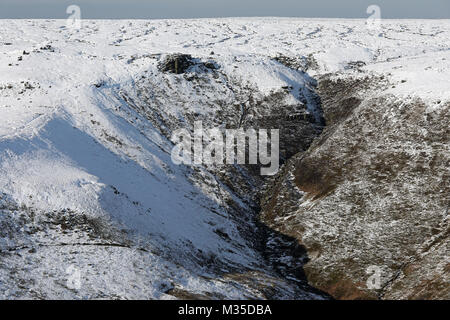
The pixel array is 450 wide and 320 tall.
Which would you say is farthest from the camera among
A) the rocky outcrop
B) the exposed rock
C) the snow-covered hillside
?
the exposed rock

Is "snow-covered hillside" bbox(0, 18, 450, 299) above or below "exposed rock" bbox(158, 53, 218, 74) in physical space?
below

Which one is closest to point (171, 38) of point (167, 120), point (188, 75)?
point (188, 75)

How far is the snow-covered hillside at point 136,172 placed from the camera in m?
33.6

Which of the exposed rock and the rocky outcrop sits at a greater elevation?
the exposed rock

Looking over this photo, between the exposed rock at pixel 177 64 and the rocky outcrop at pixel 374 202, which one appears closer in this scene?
the rocky outcrop at pixel 374 202

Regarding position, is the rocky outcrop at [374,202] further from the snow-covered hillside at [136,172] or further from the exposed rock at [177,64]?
the exposed rock at [177,64]

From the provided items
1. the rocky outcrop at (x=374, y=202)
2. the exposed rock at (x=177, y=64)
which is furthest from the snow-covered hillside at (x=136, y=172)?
the rocky outcrop at (x=374, y=202)

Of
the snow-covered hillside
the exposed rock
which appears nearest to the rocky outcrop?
the snow-covered hillside

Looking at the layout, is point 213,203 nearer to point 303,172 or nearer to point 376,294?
point 303,172

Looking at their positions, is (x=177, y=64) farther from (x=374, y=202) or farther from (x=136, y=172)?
(x=374, y=202)

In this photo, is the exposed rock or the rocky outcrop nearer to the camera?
the rocky outcrop

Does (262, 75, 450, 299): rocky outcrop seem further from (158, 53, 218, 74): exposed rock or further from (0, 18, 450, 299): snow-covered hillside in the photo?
(158, 53, 218, 74): exposed rock

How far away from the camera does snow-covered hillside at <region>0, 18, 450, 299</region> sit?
110ft

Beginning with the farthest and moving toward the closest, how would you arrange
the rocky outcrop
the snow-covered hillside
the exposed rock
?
1. the exposed rock
2. the rocky outcrop
3. the snow-covered hillside
